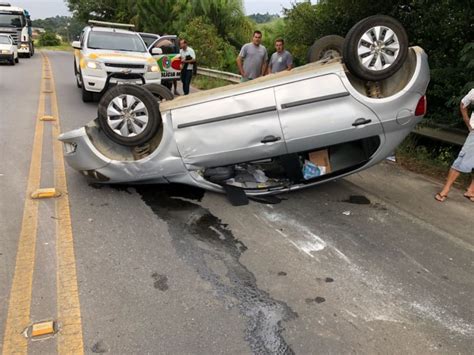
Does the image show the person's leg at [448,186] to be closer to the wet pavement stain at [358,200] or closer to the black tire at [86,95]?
the wet pavement stain at [358,200]

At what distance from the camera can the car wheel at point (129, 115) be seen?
4.61 m

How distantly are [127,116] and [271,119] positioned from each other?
1.50 m

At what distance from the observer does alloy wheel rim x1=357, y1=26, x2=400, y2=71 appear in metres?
4.50

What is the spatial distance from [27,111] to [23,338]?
24.7 feet

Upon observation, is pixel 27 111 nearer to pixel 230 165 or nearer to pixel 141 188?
pixel 141 188

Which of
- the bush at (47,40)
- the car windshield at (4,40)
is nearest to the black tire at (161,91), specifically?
the car windshield at (4,40)

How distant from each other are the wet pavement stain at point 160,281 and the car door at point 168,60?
9.49 metres

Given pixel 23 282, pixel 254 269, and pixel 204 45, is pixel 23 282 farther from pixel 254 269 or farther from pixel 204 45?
pixel 204 45

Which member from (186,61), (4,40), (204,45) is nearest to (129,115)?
(186,61)

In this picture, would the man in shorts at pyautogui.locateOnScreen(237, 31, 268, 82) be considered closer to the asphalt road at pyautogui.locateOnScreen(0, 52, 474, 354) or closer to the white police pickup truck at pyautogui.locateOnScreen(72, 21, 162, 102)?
the white police pickup truck at pyautogui.locateOnScreen(72, 21, 162, 102)

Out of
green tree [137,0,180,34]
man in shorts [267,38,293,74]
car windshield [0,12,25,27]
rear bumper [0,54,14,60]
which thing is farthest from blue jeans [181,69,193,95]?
car windshield [0,12,25,27]

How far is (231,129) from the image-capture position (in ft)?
14.6

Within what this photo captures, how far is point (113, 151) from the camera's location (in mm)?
4879

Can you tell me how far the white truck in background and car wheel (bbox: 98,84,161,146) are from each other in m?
22.9
